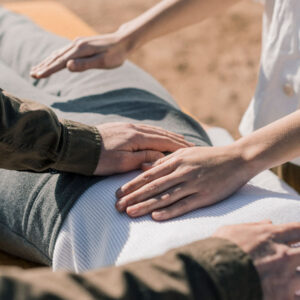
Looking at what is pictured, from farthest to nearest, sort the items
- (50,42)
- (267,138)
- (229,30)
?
1. (229,30)
2. (50,42)
3. (267,138)

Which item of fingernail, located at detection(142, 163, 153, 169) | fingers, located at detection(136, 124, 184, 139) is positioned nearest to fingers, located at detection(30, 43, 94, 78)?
fingers, located at detection(136, 124, 184, 139)

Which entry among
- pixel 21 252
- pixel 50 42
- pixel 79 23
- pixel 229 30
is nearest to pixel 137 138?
pixel 21 252

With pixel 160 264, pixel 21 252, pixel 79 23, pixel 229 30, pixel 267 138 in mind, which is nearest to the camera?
pixel 160 264

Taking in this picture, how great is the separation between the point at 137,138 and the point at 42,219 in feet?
0.87

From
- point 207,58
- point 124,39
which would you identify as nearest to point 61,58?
Result: point 124,39

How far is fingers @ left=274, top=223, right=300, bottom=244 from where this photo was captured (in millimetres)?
833

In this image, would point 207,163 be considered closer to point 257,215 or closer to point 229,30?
point 257,215

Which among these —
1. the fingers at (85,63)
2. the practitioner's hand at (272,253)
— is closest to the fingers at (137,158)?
the practitioner's hand at (272,253)

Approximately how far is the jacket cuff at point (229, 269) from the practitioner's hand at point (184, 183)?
257 mm

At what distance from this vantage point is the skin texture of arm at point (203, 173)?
38.9 inches

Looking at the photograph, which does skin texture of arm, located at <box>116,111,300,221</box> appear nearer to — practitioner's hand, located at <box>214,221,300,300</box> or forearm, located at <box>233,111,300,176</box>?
forearm, located at <box>233,111,300,176</box>

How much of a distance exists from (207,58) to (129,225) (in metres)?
2.77

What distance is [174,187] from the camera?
1013 millimetres

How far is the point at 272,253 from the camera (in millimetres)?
788
